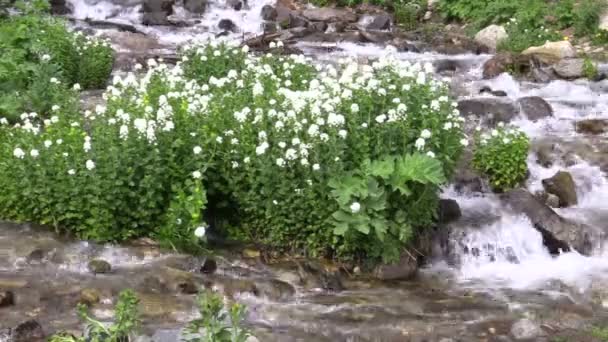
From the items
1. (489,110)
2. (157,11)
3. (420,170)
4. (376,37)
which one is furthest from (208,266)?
(157,11)

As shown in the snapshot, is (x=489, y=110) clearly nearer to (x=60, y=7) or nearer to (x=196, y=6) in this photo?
(x=196, y=6)

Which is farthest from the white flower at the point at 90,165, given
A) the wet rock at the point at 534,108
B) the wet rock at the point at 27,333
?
the wet rock at the point at 534,108

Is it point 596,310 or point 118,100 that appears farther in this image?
point 118,100

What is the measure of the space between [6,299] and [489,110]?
8.20 m

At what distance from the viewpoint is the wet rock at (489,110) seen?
1232cm

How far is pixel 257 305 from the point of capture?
7.02 meters

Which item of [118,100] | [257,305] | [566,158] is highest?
[118,100]

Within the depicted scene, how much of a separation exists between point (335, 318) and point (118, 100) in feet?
10.8

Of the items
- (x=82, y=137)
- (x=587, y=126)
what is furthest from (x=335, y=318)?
(x=587, y=126)

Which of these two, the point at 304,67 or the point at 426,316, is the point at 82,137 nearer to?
the point at 304,67

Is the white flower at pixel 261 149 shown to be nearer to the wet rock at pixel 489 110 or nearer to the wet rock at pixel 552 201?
the wet rock at pixel 552 201

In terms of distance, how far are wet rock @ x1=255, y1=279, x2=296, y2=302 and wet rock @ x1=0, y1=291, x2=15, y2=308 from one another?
2.05m

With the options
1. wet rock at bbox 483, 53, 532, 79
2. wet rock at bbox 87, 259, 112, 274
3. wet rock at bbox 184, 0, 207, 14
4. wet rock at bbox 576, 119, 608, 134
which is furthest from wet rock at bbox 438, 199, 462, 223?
wet rock at bbox 184, 0, 207, 14

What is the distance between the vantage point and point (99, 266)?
7316mm
